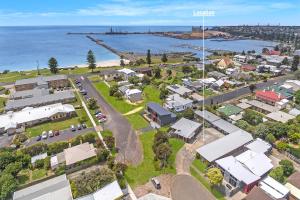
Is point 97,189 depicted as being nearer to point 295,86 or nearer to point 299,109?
point 299,109

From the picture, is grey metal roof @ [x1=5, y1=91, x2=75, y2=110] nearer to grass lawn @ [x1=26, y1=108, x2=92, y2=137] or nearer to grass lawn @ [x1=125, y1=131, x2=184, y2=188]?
grass lawn @ [x1=26, y1=108, x2=92, y2=137]

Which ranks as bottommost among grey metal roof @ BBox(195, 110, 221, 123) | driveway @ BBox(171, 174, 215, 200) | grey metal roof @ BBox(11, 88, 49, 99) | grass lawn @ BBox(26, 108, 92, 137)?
driveway @ BBox(171, 174, 215, 200)

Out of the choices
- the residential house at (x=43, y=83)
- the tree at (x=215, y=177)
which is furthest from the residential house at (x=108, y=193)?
the residential house at (x=43, y=83)

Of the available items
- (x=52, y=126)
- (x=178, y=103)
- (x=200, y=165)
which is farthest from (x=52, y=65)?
(x=200, y=165)

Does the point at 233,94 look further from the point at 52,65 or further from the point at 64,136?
the point at 52,65

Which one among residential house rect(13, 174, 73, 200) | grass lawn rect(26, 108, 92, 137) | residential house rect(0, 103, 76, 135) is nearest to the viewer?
residential house rect(13, 174, 73, 200)

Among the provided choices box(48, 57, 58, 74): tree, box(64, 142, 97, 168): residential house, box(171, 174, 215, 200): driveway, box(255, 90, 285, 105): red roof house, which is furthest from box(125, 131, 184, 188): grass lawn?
box(48, 57, 58, 74): tree
